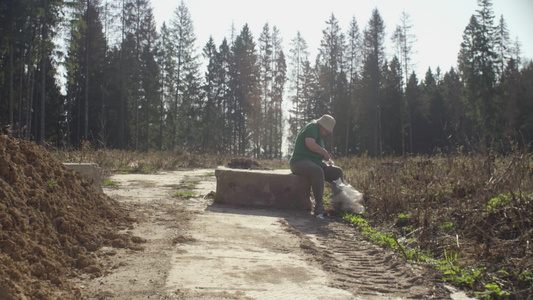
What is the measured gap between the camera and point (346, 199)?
6.54m

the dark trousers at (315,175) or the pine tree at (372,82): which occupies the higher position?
the pine tree at (372,82)

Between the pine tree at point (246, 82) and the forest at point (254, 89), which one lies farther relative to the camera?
the pine tree at point (246, 82)

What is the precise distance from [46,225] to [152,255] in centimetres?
89

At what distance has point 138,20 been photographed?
3216 cm

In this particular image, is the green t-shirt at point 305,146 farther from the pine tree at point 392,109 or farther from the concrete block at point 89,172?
the pine tree at point 392,109

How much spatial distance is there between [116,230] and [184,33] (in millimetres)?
35376

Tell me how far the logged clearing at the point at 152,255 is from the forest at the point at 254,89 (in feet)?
83.6

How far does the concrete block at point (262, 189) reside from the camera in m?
6.73

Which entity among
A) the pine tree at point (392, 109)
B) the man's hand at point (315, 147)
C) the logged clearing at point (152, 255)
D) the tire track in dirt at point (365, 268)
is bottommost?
the tire track in dirt at point (365, 268)

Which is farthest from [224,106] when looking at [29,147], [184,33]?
[29,147]

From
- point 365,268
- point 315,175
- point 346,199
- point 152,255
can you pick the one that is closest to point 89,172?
point 152,255

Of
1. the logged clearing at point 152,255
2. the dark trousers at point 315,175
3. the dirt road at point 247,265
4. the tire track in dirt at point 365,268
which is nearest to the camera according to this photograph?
the logged clearing at point 152,255

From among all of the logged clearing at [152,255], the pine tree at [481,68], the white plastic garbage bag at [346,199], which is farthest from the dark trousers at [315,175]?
the pine tree at [481,68]

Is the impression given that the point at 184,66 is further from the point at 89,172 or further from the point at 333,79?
the point at 89,172
